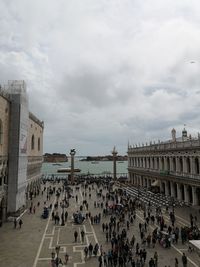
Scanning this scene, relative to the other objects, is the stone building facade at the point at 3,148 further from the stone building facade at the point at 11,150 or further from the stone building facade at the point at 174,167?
the stone building facade at the point at 174,167

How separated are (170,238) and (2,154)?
19261mm

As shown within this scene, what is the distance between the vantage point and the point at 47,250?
74.5ft

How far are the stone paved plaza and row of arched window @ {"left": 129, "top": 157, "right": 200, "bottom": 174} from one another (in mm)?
8121

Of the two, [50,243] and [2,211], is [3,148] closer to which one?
[2,211]

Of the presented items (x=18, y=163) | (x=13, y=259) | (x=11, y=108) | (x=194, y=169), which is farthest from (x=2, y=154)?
(x=194, y=169)

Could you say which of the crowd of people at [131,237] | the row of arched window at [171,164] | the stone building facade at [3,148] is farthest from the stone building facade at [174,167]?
the stone building facade at [3,148]

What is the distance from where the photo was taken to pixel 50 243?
24484 mm

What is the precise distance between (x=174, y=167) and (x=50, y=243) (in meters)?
28.2

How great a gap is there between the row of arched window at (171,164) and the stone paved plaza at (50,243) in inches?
320

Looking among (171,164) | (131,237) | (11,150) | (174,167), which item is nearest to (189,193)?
(174,167)

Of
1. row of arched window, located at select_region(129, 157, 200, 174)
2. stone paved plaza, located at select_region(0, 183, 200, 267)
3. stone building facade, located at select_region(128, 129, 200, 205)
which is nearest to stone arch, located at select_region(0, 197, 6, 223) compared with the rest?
stone paved plaza, located at select_region(0, 183, 200, 267)

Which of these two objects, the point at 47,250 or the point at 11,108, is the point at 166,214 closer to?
the point at 47,250

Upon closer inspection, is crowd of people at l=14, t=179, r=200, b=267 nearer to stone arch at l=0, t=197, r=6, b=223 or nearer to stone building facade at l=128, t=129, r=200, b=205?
stone arch at l=0, t=197, r=6, b=223

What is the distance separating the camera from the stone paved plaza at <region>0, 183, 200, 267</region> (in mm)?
20219
